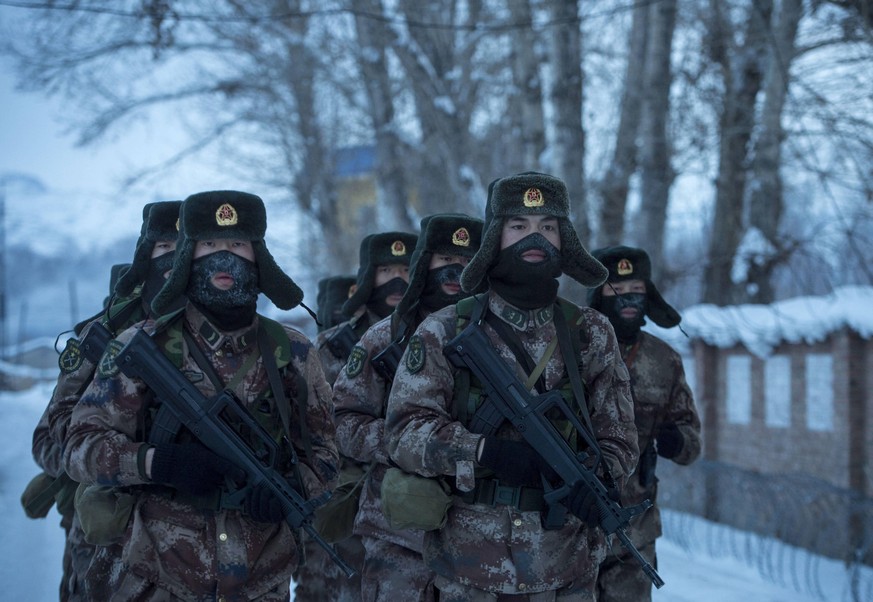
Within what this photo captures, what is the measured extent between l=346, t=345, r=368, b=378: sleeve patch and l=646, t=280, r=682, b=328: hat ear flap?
5.77ft

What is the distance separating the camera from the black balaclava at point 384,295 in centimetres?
557

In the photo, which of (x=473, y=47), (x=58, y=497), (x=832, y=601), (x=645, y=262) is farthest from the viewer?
(x=473, y=47)

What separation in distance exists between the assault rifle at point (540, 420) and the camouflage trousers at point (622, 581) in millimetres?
1392

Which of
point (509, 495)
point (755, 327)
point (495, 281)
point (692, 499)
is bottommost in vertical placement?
point (692, 499)

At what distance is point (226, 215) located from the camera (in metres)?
3.52

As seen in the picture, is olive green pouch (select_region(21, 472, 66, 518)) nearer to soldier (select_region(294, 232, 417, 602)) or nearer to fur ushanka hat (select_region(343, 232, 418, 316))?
soldier (select_region(294, 232, 417, 602))

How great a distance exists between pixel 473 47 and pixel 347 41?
253 cm

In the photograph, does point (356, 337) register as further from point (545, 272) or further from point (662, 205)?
point (662, 205)

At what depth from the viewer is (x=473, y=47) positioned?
17234 mm

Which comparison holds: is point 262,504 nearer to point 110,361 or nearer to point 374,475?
point 110,361

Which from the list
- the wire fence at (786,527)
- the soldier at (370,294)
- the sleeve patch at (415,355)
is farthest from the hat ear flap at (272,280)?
the wire fence at (786,527)

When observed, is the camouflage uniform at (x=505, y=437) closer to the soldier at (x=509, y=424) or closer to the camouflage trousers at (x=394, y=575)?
the soldier at (x=509, y=424)

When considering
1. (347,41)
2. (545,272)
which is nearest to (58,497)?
(545,272)

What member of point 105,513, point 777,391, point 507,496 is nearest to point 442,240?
point 507,496
